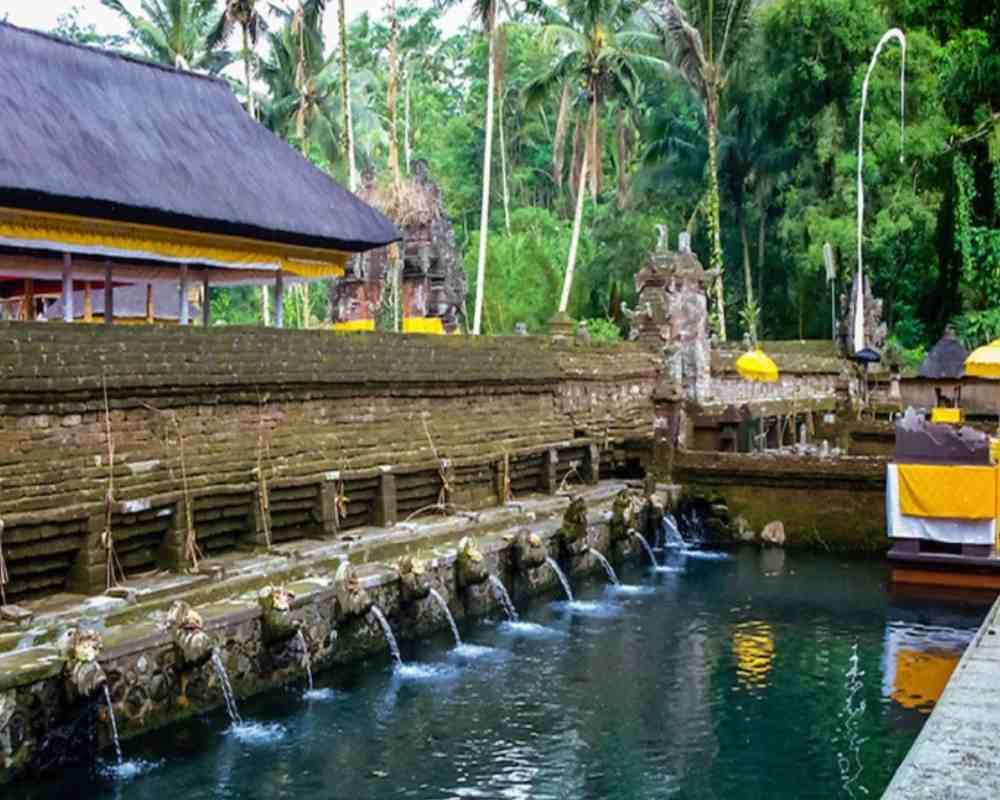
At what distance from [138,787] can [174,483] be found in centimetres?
394

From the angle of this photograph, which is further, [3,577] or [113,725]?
[3,577]

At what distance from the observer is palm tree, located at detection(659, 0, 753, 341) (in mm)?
38500

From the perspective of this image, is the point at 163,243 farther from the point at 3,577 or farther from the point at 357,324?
the point at 357,324

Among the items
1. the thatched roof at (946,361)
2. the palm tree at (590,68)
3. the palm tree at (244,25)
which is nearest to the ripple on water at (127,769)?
the thatched roof at (946,361)

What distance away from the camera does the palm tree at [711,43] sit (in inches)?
1516

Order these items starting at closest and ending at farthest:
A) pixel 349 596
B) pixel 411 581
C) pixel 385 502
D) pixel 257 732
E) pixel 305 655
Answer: pixel 257 732
pixel 305 655
pixel 349 596
pixel 411 581
pixel 385 502

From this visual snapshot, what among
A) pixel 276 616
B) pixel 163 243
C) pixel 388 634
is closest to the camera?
pixel 276 616

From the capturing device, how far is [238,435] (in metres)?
13.8

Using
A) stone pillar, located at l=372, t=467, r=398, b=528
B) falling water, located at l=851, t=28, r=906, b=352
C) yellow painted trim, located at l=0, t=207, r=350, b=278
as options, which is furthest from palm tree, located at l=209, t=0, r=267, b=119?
stone pillar, located at l=372, t=467, r=398, b=528

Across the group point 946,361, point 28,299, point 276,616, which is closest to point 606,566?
point 276,616

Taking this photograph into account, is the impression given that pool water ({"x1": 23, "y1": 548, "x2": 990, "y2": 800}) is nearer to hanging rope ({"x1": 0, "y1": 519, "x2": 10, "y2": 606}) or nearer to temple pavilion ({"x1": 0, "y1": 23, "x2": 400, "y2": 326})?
hanging rope ({"x1": 0, "y1": 519, "x2": 10, "y2": 606})

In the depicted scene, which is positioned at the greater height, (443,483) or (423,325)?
(423,325)

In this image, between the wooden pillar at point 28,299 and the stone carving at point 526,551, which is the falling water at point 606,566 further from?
the wooden pillar at point 28,299

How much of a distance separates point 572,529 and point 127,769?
852cm
